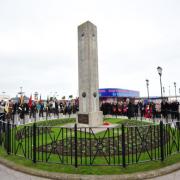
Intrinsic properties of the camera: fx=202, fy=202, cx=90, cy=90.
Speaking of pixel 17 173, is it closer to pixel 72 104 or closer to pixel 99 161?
pixel 99 161

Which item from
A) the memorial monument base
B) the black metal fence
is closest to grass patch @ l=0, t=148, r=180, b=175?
the black metal fence

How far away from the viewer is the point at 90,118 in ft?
48.6

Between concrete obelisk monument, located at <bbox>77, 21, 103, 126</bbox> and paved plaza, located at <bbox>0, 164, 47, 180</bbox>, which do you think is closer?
paved plaza, located at <bbox>0, 164, 47, 180</bbox>

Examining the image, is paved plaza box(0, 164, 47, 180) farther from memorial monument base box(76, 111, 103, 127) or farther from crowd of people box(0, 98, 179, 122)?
crowd of people box(0, 98, 179, 122)

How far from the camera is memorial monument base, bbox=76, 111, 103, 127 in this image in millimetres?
14828

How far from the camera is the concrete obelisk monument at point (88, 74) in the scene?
50.6ft

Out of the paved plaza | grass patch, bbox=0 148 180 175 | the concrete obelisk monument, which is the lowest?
the paved plaza

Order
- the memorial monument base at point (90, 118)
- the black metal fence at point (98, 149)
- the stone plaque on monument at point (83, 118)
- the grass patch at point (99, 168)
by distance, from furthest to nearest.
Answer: the stone plaque on monument at point (83, 118) → the memorial monument base at point (90, 118) → the black metal fence at point (98, 149) → the grass patch at point (99, 168)

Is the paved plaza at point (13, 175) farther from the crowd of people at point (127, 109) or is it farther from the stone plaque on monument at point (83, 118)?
the crowd of people at point (127, 109)

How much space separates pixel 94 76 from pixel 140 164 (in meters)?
10.2

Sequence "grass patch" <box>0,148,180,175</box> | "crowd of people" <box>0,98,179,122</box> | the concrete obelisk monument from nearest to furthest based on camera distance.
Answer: "grass patch" <box>0,148,180,175</box> → the concrete obelisk monument → "crowd of people" <box>0,98,179,122</box>

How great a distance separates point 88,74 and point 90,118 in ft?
10.9

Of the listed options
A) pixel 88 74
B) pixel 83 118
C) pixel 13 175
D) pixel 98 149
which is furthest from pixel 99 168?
pixel 88 74

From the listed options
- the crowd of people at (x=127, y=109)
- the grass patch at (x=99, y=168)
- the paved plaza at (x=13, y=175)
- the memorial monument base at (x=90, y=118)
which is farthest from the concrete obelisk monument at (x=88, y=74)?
the paved plaza at (x=13, y=175)
